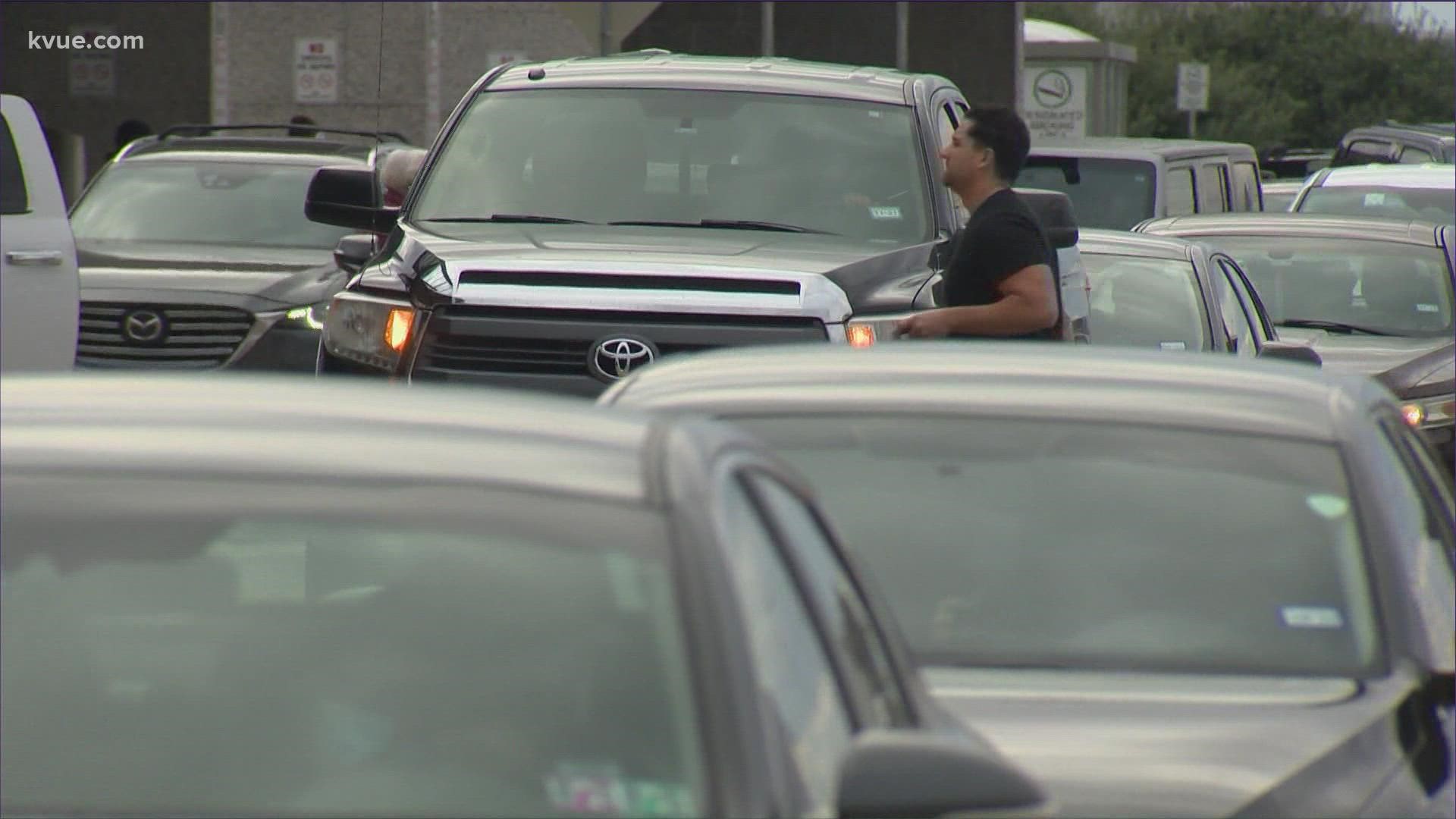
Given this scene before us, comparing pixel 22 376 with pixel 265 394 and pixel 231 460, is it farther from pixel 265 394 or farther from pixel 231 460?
pixel 231 460

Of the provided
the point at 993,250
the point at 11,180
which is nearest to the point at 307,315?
the point at 11,180

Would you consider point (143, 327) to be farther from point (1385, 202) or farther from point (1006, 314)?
point (1385, 202)

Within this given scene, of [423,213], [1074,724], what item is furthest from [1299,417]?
[423,213]

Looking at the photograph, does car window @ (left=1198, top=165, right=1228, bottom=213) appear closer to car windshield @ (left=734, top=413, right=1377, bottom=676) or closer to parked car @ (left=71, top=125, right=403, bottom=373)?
parked car @ (left=71, top=125, right=403, bottom=373)

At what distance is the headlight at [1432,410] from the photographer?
1217 centimetres

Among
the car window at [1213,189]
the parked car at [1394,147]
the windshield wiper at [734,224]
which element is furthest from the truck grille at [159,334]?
the parked car at [1394,147]

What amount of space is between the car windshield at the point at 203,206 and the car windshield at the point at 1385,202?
28.0ft

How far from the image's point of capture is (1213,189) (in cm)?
1961

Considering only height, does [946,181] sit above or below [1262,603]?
above

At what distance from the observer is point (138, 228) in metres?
14.8

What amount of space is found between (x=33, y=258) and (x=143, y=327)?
244 cm

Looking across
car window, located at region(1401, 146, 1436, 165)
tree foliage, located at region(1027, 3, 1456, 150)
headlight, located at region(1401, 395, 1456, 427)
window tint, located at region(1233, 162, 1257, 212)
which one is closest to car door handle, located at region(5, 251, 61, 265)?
headlight, located at region(1401, 395, 1456, 427)

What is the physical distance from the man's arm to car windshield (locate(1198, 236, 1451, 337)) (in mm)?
6058

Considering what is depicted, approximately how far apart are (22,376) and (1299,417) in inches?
102
